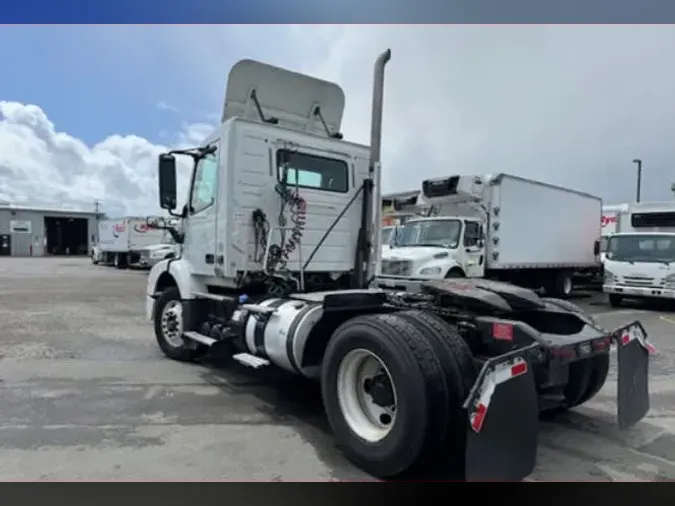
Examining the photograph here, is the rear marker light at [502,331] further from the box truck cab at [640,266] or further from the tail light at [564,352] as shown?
the box truck cab at [640,266]

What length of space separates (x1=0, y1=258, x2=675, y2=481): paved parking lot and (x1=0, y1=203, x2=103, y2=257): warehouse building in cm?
5079

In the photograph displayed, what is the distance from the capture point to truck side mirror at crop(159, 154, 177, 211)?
243 inches

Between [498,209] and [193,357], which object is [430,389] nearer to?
[193,357]

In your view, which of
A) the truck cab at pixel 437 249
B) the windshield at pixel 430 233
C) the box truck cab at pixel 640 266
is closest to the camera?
the truck cab at pixel 437 249

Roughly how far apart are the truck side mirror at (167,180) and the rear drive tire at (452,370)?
11.8 feet

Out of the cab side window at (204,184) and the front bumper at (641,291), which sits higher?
the cab side window at (204,184)

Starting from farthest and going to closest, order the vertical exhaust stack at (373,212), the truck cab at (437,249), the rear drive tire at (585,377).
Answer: the truck cab at (437,249), the vertical exhaust stack at (373,212), the rear drive tire at (585,377)

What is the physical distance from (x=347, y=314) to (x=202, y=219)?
99.2 inches

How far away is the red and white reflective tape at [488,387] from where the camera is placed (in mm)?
3082

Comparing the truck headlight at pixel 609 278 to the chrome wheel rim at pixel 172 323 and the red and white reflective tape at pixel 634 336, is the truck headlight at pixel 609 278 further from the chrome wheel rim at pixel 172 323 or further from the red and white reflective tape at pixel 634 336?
the chrome wheel rim at pixel 172 323

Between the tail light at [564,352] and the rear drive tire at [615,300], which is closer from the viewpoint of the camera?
the tail light at [564,352]

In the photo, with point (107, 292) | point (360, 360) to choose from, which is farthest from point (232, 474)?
point (107, 292)

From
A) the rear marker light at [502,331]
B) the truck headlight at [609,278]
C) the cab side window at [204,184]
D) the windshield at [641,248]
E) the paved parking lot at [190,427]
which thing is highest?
the cab side window at [204,184]

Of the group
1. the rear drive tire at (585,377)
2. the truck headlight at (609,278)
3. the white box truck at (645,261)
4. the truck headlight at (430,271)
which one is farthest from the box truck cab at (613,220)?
the rear drive tire at (585,377)
